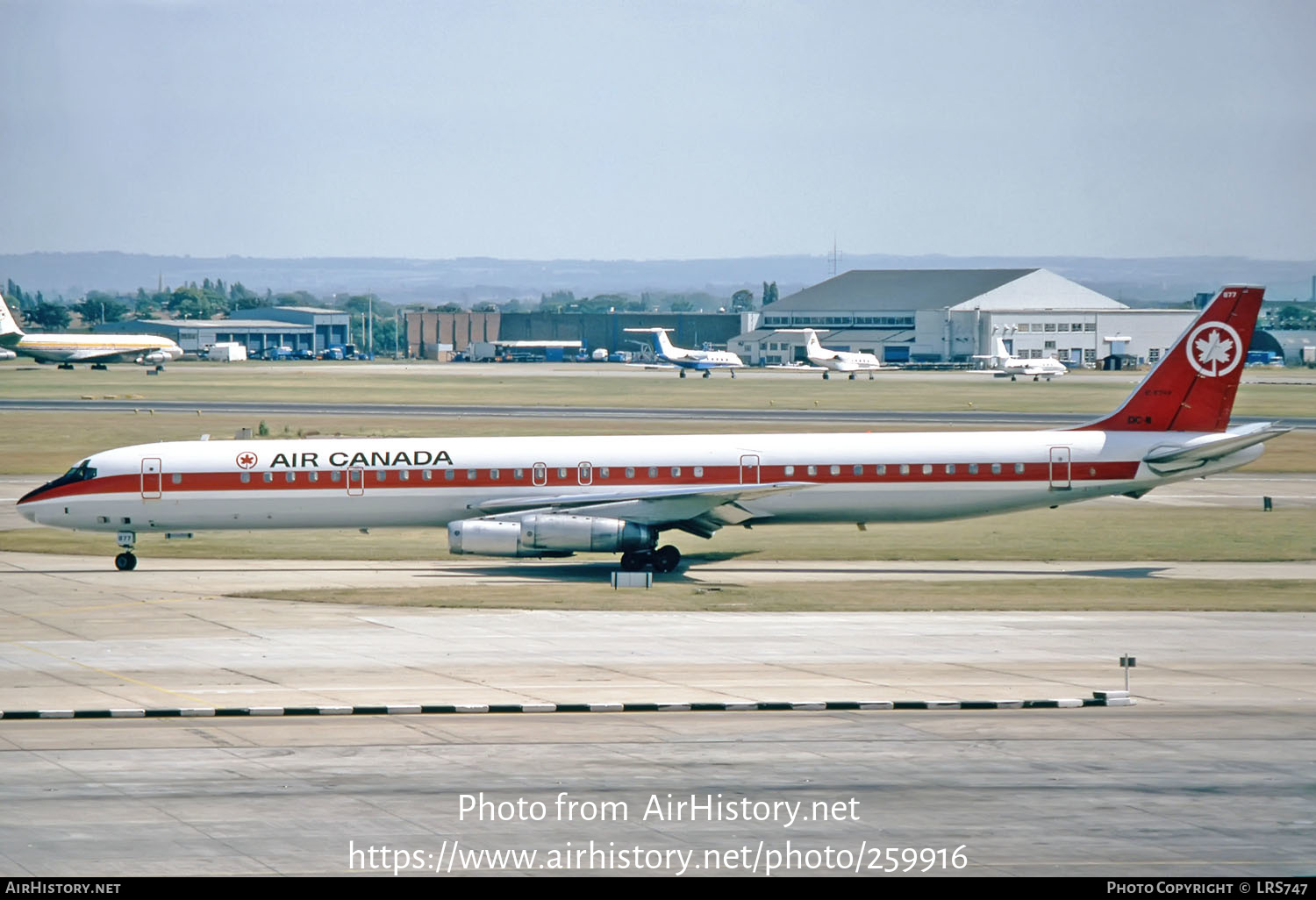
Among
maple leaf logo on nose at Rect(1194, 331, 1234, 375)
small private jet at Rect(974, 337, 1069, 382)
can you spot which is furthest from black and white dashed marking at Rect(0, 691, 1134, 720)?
small private jet at Rect(974, 337, 1069, 382)

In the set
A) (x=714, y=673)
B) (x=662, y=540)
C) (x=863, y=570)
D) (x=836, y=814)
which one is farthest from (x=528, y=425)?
(x=836, y=814)

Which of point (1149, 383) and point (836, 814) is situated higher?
point (1149, 383)

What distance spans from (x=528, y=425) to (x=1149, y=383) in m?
50.3

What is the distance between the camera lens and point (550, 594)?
3888cm

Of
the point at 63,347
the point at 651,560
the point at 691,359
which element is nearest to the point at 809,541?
the point at 651,560

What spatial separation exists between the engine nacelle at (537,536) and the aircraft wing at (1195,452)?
1611 cm

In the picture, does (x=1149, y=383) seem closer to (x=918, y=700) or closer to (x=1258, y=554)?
(x=1258, y=554)

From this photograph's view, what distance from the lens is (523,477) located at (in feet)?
144

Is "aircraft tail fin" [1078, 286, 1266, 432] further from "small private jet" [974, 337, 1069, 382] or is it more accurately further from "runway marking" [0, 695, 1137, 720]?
"small private jet" [974, 337, 1069, 382]

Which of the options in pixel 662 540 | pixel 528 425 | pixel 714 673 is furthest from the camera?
pixel 528 425

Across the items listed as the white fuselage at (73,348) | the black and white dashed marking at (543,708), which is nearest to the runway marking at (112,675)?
the black and white dashed marking at (543,708)

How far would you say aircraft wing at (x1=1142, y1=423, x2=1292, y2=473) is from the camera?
4425cm

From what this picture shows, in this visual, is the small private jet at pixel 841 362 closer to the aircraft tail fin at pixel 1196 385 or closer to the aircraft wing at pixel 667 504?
the aircraft tail fin at pixel 1196 385

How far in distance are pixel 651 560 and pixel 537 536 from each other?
346 cm
